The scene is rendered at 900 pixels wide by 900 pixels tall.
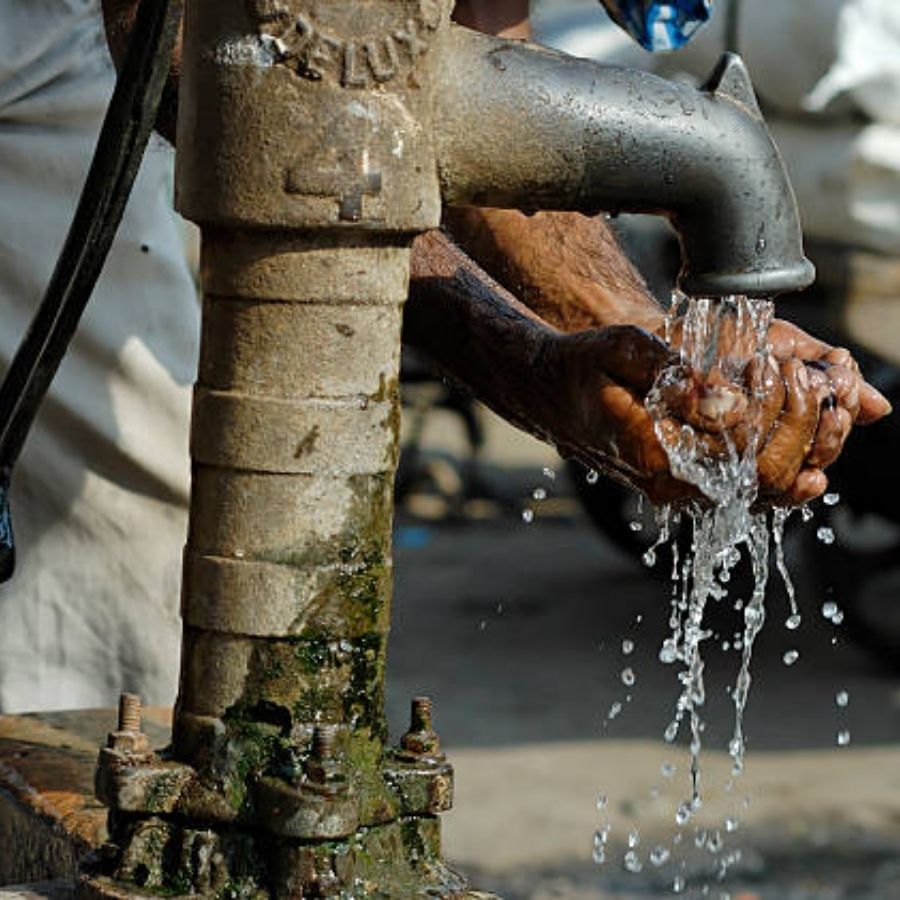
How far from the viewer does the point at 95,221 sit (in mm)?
1540

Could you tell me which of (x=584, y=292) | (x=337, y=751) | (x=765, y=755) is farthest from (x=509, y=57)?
(x=765, y=755)

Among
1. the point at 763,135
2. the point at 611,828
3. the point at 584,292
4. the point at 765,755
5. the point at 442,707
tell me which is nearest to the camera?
the point at 763,135

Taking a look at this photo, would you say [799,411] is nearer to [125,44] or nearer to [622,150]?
[622,150]

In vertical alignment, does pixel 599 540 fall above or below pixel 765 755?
above

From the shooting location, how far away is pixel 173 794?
4.66 ft

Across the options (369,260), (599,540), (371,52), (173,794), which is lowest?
(173,794)

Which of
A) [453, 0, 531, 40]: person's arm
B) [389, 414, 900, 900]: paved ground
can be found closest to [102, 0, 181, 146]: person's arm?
[453, 0, 531, 40]: person's arm

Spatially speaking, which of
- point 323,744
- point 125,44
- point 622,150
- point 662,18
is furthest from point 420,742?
point 662,18

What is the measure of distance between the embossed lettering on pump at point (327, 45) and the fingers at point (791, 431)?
15.6 inches

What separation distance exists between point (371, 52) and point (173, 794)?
0.49 metres

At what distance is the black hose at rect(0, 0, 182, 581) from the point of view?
148cm

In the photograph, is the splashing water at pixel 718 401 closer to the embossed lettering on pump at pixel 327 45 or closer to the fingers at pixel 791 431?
the fingers at pixel 791 431

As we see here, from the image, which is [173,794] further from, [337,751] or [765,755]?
[765,755]

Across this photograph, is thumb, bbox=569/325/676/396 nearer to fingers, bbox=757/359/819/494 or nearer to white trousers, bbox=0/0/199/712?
fingers, bbox=757/359/819/494
